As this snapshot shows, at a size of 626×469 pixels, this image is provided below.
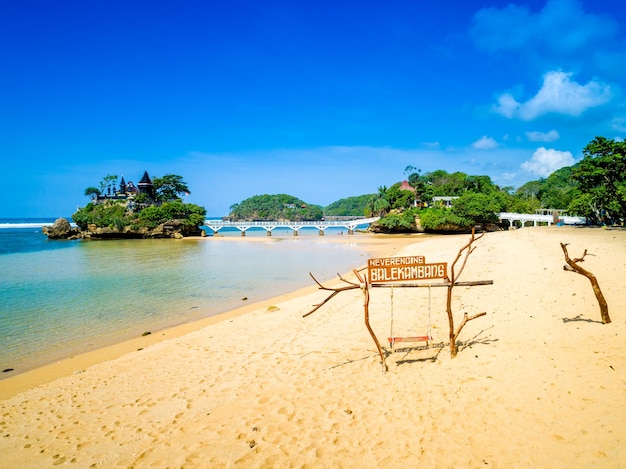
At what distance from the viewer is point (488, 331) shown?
7.64 metres

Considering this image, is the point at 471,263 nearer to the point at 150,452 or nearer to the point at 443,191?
the point at 150,452

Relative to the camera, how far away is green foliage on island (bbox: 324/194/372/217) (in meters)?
156

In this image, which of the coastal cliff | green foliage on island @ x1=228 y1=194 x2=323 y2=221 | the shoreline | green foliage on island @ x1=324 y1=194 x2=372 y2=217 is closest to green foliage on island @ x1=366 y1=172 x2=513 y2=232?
the coastal cliff

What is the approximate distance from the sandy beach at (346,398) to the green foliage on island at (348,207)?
14335 cm

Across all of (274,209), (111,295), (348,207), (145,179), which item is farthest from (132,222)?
(348,207)

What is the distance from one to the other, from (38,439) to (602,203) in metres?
36.5

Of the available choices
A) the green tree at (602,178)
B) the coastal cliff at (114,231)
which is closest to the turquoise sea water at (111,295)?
the green tree at (602,178)

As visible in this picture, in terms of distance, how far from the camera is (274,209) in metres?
132

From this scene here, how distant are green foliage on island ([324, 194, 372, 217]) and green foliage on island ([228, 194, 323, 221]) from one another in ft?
77.7

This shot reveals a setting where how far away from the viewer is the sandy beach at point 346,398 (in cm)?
421

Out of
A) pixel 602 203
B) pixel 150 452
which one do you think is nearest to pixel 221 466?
pixel 150 452

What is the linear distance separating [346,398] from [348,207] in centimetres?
16272

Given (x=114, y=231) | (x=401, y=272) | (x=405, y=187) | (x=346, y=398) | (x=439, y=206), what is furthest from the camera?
(x=405, y=187)

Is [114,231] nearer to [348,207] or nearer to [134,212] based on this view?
[134,212]
